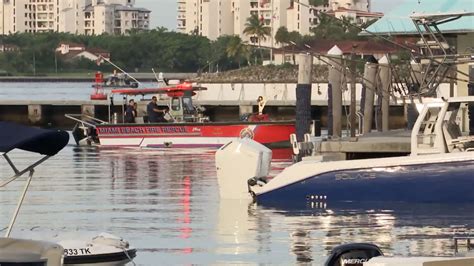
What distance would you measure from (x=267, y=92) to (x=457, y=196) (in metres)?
54.7

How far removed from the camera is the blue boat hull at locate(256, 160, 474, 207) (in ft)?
88.6

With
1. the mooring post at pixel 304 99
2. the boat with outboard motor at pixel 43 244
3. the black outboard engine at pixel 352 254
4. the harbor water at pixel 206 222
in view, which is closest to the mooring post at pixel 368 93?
the mooring post at pixel 304 99

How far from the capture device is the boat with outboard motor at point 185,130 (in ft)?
159

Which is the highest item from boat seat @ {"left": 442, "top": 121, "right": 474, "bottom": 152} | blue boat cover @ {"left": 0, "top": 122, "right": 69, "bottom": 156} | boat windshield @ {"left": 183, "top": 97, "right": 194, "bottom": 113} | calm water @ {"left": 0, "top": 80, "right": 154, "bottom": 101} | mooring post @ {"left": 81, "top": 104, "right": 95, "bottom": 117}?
blue boat cover @ {"left": 0, "top": 122, "right": 69, "bottom": 156}

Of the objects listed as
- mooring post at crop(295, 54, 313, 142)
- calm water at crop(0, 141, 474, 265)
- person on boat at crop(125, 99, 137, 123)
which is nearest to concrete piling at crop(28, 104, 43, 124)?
person on boat at crop(125, 99, 137, 123)

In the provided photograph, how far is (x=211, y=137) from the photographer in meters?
49.1

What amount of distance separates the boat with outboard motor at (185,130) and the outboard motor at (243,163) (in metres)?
17.4

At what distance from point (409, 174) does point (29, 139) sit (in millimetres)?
10658

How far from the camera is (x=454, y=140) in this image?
27.5 meters

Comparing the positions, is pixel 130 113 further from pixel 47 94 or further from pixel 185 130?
pixel 47 94

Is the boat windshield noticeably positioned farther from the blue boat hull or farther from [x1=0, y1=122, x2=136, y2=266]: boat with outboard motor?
[x1=0, y1=122, x2=136, y2=266]: boat with outboard motor

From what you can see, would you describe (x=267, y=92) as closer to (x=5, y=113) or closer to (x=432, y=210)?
(x=5, y=113)

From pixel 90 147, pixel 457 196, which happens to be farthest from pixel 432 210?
pixel 90 147

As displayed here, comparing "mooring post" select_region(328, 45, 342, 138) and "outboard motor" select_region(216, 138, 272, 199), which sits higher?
"mooring post" select_region(328, 45, 342, 138)
